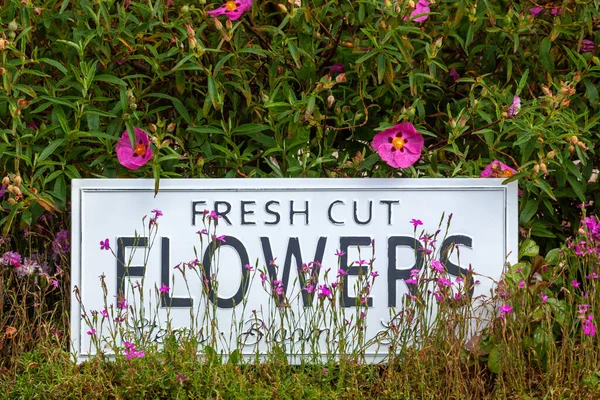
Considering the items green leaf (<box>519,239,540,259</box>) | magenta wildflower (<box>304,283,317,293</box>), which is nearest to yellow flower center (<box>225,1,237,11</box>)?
magenta wildflower (<box>304,283,317,293</box>)

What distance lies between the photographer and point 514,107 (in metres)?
2.94

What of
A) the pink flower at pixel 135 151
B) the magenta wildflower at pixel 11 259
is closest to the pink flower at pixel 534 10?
the pink flower at pixel 135 151

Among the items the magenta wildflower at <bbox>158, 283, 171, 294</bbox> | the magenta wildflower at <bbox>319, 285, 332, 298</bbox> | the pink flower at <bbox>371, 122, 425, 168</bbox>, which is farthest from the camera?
the pink flower at <bbox>371, 122, 425, 168</bbox>

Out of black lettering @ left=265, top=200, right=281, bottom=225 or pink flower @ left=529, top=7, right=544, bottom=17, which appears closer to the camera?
black lettering @ left=265, top=200, right=281, bottom=225

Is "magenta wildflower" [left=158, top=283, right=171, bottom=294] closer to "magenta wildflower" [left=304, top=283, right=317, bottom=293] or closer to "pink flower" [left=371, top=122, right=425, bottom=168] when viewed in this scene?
"magenta wildflower" [left=304, top=283, right=317, bottom=293]

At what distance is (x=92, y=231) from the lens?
283 cm

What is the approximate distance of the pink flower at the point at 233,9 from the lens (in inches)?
113

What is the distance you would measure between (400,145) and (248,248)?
0.61m

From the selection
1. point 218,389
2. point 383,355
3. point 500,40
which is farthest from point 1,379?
point 500,40

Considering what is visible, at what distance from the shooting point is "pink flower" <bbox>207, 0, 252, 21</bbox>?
9.45ft

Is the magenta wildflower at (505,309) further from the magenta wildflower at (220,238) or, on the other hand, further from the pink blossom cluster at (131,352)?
the pink blossom cluster at (131,352)

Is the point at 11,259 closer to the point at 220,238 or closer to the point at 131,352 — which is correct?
the point at 131,352

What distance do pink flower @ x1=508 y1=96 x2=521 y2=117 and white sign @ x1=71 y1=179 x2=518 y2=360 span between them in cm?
28

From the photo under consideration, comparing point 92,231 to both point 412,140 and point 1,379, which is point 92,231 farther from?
point 412,140
